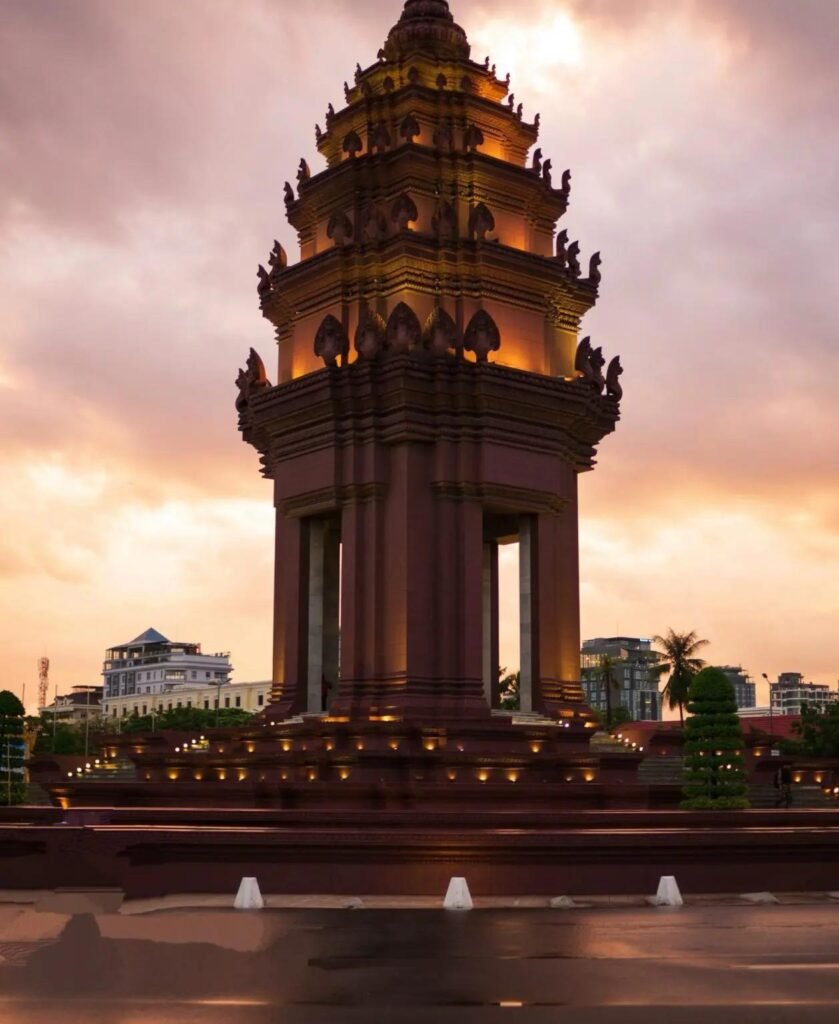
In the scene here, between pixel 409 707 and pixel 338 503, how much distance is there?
21.2 ft

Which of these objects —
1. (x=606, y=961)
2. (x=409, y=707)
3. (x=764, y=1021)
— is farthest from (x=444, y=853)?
(x=409, y=707)

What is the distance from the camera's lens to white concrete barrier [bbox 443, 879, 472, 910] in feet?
67.6

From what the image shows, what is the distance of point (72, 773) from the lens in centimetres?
4066

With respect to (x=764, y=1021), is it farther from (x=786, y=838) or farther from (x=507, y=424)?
(x=507, y=424)

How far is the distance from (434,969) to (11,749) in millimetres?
33373

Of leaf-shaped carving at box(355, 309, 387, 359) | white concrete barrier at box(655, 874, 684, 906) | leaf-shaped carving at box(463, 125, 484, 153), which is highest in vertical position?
leaf-shaped carving at box(463, 125, 484, 153)

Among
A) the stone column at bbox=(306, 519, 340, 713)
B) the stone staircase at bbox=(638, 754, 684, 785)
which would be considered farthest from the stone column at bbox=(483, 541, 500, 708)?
the stone staircase at bbox=(638, 754, 684, 785)

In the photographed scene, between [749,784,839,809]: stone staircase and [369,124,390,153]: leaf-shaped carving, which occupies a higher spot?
[369,124,390,153]: leaf-shaped carving

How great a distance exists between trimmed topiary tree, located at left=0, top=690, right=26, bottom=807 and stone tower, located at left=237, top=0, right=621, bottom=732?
1001 centimetres

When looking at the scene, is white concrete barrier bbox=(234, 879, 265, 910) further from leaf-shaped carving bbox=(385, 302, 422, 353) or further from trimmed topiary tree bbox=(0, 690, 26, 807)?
trimmed topiary tree bbox=(0, 690, 26, 807)

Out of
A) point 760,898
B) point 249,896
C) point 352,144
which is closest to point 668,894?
point 760,898

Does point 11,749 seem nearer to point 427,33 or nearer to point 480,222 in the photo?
point 480,222

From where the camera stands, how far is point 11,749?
44.7 m

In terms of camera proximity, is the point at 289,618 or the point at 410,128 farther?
the point at 410,128
